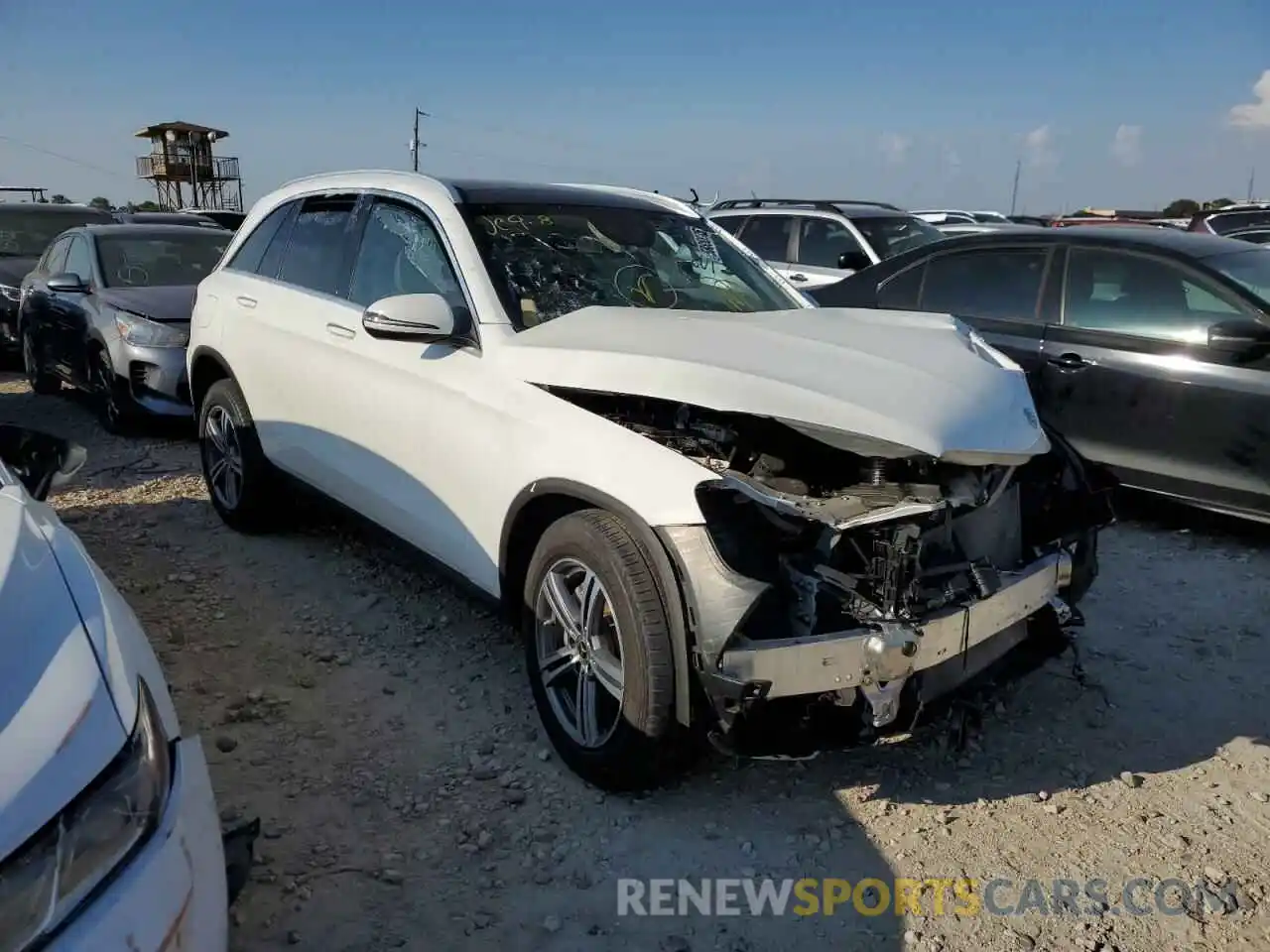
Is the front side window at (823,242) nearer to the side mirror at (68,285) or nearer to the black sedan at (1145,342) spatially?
the black sedan at (1145,342)

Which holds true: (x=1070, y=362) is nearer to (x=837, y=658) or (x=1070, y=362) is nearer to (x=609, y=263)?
(x=609, y=263)

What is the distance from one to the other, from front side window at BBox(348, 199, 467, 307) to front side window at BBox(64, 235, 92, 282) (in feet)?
16.5

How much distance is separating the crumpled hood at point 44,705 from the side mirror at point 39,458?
2.32ft

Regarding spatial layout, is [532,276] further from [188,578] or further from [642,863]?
[188,578]

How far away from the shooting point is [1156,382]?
527cm

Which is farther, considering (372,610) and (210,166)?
(210,166)

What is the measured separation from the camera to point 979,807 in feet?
10.1

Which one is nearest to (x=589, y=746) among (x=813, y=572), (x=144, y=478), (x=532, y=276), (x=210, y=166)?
(x=813, y=572)

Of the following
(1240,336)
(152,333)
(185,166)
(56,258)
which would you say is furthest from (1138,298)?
(185,166)

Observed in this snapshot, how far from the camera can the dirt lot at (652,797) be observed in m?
2.59

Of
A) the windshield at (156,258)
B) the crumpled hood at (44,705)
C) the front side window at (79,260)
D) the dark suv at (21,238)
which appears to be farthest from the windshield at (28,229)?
the crumpled hood at (44,705)

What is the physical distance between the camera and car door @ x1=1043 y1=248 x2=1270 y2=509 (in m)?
4.99

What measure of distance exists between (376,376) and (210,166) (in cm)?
4078

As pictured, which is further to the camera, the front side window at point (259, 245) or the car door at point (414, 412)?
the front side window at point (259, 245)
